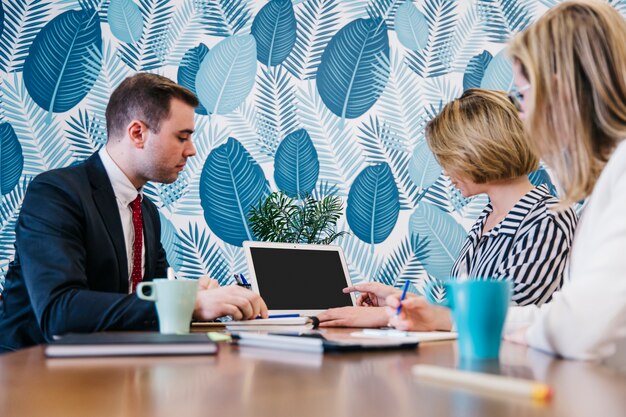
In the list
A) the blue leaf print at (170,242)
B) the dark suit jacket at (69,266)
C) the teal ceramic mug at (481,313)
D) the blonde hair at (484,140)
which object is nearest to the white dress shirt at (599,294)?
the teal ceramic mug at (481,313)

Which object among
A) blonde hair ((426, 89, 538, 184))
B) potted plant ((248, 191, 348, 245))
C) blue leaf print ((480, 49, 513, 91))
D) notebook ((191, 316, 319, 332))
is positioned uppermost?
blue leaf print ((480, 49, 513, 91))

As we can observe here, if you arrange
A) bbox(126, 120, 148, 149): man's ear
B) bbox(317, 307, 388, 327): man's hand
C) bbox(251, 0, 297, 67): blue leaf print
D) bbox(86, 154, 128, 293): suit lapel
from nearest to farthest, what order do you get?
bbox(317, 307, 388, 327): man's hand, bbox(86, 154, 128, 293): suit lapel, bbox(126, 120, 148, 149): man's ear, bbox(251, 0, 297, 67): blue leaf print

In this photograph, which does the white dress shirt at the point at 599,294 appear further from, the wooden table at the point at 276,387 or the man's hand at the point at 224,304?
the man's hand at the point at 224,304

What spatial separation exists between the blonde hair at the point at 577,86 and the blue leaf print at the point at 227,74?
86.3 inches

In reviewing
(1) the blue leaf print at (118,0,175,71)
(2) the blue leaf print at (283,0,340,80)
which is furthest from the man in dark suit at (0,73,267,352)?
(2) the blue leaf print at (283,0,340,80)

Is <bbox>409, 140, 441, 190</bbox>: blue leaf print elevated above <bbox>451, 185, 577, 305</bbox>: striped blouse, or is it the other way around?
<bbox>409, 140, 441, 190</bbox>: blue leaf print

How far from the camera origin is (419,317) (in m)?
1.41

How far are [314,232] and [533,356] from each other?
1.92 metres

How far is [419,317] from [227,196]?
1.90 meters

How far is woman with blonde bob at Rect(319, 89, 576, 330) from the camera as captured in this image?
1.71 meters

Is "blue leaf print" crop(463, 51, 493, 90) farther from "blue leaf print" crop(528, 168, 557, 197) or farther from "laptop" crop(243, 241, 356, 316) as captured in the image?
"laptop" crop(243, 241, 356, 316)

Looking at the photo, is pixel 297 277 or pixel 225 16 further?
pixel 225 16

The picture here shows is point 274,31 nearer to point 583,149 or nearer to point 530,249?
point 530,249

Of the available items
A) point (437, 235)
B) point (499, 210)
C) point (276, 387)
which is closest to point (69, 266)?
point (276, 387)
